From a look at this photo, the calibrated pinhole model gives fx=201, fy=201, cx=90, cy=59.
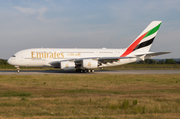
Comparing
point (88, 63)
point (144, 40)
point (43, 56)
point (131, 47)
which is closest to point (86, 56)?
point (88, 63)

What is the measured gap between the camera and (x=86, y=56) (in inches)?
1426

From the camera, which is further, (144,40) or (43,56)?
(144,40)

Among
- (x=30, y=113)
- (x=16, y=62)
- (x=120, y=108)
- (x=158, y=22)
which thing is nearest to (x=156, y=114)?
(x=120, y=108)

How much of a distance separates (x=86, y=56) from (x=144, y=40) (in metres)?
11.1

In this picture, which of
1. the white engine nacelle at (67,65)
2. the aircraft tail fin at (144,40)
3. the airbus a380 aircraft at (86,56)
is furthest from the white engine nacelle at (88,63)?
the aircraft tail fin at (144,40)

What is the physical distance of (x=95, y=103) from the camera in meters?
10.4

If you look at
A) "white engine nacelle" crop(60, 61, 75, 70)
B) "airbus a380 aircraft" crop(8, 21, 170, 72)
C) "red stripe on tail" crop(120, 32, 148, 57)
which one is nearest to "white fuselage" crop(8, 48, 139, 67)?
"airbus a380 aircraft" crop(8, 21, 170, 72)

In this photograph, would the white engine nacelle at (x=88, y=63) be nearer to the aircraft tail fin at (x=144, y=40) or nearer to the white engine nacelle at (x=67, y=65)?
the white engine nacelle at (x=67, y=65)

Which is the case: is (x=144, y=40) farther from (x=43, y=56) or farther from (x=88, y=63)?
(x=43, y=56)

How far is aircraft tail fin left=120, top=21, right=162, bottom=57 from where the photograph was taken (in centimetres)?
3709

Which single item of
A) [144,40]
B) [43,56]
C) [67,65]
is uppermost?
[144,40]

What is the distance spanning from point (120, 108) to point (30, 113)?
4028 mm

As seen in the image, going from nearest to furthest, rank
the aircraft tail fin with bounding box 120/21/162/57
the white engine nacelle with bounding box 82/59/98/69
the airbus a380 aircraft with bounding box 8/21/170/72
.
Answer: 1. the white engine nacelle with bounding box 82/59/98/69
2. the airbus a380 aircraft with bounding box 8/21/170/72
3. the aircraft tail fin with bounding box 120/21/162/57

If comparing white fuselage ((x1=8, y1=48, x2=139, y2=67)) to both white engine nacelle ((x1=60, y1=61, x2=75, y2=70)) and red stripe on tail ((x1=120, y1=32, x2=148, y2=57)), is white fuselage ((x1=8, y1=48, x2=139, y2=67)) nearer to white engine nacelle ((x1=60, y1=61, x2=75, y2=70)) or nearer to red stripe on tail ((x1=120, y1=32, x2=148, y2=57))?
white engine nacelle ((x1=60, y1=61, x2=75, y2=70))
